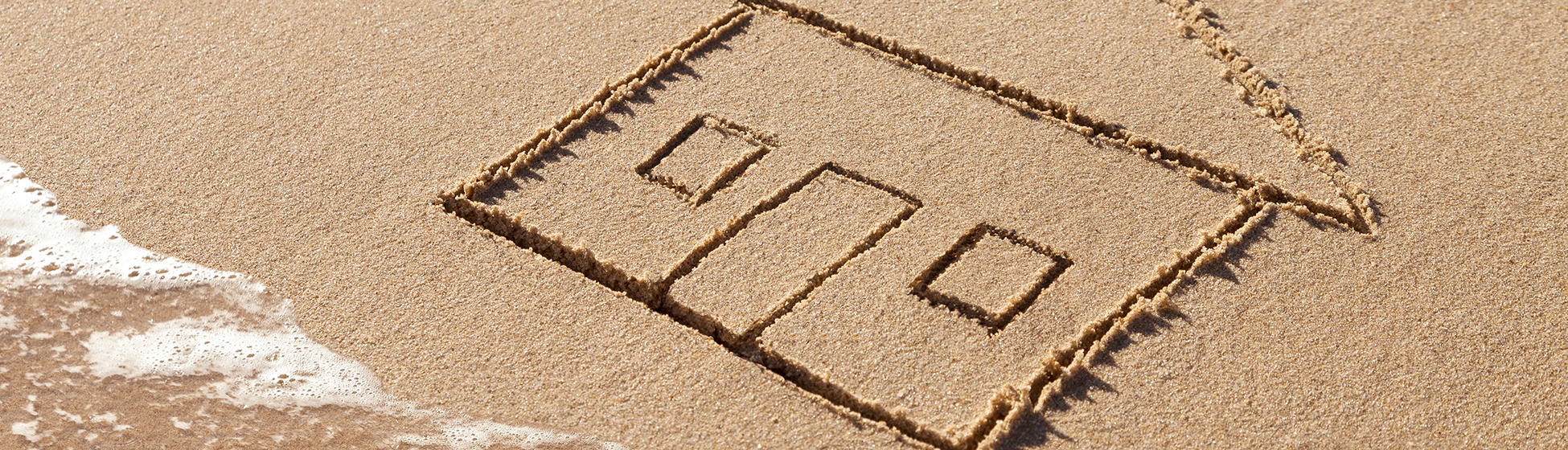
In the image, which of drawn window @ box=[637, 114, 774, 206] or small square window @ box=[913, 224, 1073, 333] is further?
drawn window @ box=[637, 114, 774, 206]

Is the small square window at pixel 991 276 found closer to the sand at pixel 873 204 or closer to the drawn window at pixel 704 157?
the sand at pixel 873 204

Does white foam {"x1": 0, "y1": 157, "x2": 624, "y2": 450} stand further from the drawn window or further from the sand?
the drawn window

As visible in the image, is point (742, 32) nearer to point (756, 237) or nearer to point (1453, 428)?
point (756, 237)

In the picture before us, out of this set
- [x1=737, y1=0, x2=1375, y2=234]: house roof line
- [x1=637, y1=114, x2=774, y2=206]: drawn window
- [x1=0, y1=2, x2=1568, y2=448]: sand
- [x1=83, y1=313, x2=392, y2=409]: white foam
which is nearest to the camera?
[x1=0, y1=2, x2=1568, y2=448]: sand

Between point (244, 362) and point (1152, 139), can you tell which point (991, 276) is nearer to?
point (1152, 139)

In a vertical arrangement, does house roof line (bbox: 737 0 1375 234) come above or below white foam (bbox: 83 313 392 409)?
below

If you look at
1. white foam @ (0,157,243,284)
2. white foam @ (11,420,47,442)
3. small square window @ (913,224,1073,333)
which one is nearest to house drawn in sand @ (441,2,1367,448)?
small square window @ (913,224,1073,333)

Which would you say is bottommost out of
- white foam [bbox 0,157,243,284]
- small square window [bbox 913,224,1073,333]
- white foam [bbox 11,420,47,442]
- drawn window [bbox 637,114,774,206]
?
small square window [bbox 913,224,1073,333]
